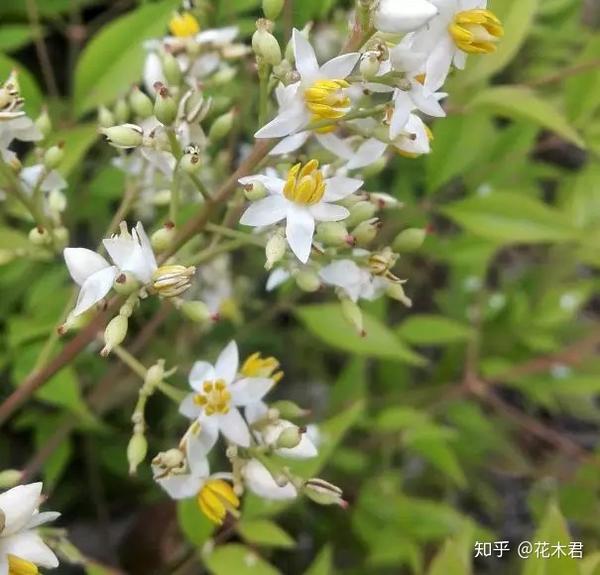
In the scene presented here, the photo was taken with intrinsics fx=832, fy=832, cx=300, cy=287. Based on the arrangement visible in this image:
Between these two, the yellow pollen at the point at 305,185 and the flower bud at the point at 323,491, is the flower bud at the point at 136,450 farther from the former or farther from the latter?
the yellow pollen at the point at 305,185

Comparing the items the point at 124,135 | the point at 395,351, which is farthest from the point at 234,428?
the point at 395,351

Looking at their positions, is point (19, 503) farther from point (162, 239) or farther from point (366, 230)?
point (366, 230)

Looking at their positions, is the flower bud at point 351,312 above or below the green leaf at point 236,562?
above

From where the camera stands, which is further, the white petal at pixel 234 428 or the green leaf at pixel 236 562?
the green leaf at pixel 236 562

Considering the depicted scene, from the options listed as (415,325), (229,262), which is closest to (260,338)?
(229,262)

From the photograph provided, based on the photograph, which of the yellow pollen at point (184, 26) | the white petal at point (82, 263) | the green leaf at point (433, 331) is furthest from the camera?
the green leaf at point (433, 331)

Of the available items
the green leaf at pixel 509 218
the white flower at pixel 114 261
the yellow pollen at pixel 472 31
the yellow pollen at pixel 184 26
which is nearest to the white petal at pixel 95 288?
the white flower at pixel 114 261

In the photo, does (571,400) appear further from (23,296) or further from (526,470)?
(23,296)

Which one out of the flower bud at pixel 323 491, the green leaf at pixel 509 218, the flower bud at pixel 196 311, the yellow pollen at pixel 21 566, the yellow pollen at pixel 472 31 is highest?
the yellow pollen at pixel 472 31
